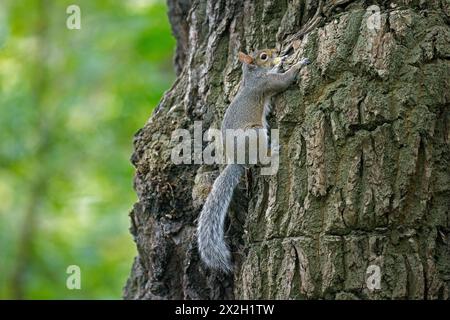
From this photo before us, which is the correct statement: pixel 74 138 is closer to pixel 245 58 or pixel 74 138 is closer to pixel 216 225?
pixel 245 58

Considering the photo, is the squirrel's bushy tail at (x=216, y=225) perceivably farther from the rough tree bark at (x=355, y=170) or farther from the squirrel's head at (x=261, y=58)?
the squirrel's head at (x=261, y=58)

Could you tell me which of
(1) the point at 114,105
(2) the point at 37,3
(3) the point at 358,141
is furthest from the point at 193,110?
(2) the point at 37,3

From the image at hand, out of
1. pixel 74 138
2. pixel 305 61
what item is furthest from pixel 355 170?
pixel 74 138

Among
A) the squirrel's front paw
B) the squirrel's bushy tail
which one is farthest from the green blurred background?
the squirrel's front paw

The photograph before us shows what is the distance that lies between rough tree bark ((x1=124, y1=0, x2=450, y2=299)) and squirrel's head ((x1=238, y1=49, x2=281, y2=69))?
0.10 metres

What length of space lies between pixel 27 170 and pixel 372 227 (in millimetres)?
4521

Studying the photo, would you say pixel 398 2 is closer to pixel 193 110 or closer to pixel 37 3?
pixel 193 110

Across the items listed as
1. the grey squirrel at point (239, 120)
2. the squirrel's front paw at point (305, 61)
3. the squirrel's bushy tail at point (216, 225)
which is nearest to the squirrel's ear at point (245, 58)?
the grey squirrel at point (239, 120)

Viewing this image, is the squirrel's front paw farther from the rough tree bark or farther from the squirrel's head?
the squirrel's head

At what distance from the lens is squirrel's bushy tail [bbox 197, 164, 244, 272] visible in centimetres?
304

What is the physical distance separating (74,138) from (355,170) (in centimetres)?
410

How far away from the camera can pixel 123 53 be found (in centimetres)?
671

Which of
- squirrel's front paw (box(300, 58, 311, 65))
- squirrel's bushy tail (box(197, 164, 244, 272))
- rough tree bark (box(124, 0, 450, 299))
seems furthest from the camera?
squirrel's bushy tail (box(197, 164, 244, 272))

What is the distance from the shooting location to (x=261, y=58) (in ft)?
10.7
